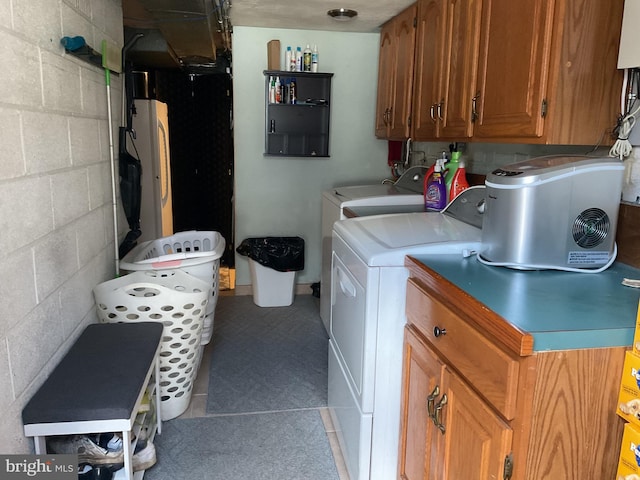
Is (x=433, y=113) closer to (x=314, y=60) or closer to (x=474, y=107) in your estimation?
(x=474, y=107)

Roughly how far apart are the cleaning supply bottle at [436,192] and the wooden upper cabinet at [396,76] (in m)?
0.47

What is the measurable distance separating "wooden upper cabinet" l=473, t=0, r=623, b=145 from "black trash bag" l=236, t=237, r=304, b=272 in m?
2.29

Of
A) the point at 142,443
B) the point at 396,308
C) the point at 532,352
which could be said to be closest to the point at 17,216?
the point at 142,443

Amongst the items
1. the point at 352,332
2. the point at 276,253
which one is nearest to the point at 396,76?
the point at 276,253

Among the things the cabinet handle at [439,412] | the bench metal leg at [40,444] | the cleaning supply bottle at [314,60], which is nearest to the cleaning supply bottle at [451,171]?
the cabinet handle at [439,412]

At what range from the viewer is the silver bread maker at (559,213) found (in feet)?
4.40

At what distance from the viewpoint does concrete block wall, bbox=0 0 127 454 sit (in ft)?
4.43

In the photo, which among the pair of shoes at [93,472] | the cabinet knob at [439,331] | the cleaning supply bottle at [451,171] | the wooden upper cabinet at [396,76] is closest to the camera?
the cabinet knob at [439,331]

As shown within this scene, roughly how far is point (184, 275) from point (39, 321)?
2.60ft

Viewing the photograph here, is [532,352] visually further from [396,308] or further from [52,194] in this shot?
[52,194]

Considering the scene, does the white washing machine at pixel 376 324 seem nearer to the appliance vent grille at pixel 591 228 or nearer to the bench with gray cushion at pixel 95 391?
the appliance vent grille at pixel 591 228

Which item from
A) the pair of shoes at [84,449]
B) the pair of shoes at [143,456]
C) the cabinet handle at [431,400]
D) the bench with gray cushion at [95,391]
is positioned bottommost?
the pair of shoes at [143,456]

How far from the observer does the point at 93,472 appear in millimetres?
1520

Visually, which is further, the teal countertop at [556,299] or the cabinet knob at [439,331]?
the cabinet knob at [439,331]
